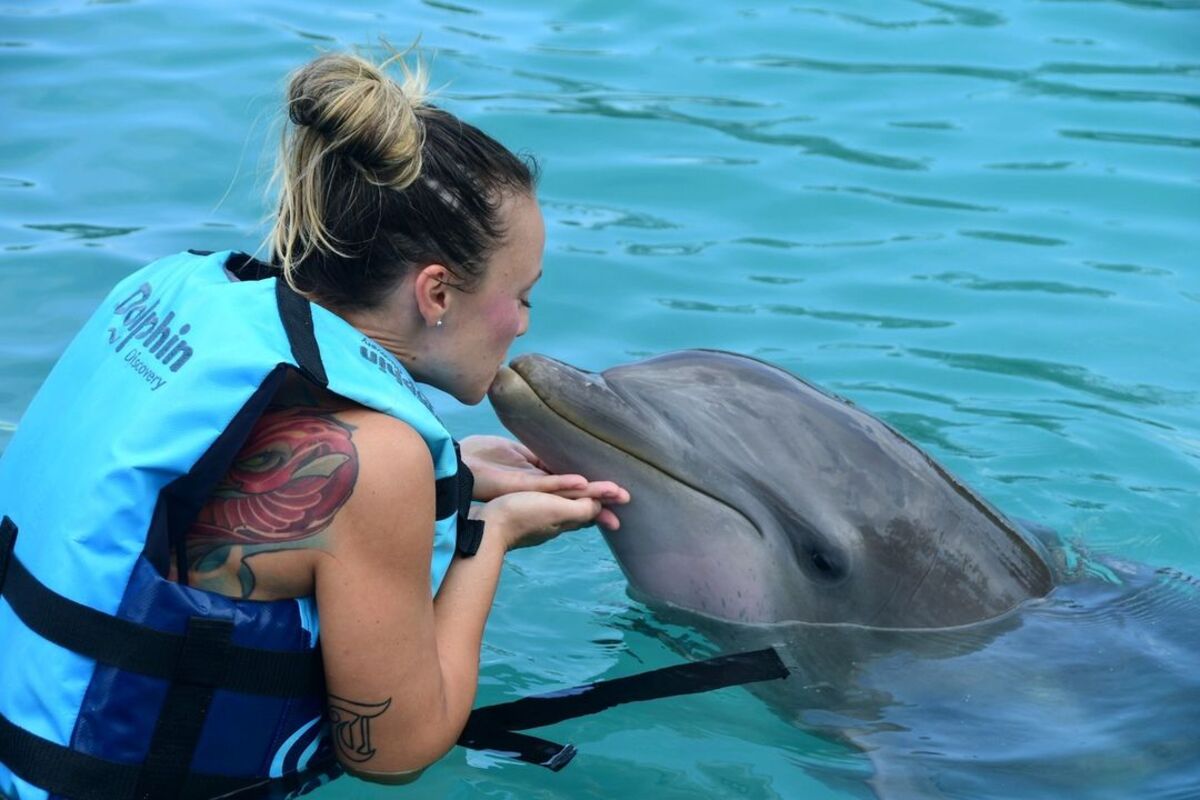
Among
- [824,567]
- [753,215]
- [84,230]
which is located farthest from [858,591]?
[84,230]

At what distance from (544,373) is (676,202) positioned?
551 cm

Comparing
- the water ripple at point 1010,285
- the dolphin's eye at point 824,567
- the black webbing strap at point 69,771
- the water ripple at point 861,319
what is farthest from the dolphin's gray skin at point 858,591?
the water ripple at point 1010,285

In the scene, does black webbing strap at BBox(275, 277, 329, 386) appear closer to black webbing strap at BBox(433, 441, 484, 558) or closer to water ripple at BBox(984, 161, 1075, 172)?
black webbing strap at BBox(433, 441, 484, 558)

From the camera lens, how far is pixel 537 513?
→ 4910 millimetres

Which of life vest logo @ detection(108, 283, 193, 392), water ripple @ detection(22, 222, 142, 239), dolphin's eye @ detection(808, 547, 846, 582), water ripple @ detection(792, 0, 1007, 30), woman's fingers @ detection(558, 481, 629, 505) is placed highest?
water ripple @ detection(792, 0, 1007, 30)

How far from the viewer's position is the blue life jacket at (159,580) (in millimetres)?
4051

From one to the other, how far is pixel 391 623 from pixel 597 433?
116cm

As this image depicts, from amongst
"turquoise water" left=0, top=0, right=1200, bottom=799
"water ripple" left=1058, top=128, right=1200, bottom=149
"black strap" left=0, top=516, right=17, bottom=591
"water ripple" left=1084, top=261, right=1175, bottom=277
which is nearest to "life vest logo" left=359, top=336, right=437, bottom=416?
"black strap" left=0, top=516, right=17, bottom=591

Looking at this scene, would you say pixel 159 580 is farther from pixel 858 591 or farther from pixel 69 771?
pixel 858 591

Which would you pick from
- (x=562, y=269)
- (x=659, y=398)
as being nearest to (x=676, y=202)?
(x=562, y=269)

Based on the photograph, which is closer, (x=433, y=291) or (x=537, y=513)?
(x=433, y=291)

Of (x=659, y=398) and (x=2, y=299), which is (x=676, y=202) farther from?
(x=659, y=398)

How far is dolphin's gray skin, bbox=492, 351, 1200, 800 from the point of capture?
5.19 meters

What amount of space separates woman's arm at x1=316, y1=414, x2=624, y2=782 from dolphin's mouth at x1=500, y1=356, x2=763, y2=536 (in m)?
0.68
